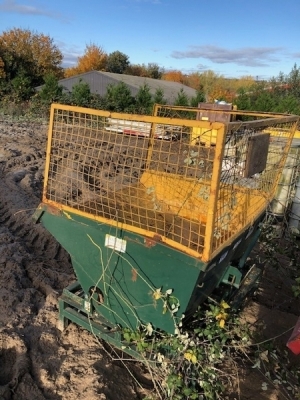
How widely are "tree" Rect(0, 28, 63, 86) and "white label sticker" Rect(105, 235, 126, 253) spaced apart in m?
28.7

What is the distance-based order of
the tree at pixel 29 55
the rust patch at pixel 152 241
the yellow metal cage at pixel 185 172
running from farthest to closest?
1. the tree at pixel 29 55
2. the rust patch at pixel 152 241
3. the yellow metal cage at pixel 185 172

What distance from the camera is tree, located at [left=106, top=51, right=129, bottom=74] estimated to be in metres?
58.9

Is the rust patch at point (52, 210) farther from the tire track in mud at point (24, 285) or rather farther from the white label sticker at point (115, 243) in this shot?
the tire track in mud at point (24, 285)

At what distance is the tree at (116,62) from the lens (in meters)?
58.9

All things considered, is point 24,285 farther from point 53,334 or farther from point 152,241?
point 152,241

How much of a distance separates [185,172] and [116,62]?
2391 inches

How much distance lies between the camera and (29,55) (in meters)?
35.9

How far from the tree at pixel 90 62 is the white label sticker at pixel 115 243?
5410cm

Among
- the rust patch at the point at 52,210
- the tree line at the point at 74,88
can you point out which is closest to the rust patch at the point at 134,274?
the rust patch at the point at 52,210

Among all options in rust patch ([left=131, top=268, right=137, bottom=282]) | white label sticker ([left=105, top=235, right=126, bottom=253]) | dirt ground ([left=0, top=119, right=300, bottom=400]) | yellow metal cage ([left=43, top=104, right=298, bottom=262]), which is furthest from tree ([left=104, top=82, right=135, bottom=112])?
rust patch ([left=131, top=268, right=137, bottom=282])

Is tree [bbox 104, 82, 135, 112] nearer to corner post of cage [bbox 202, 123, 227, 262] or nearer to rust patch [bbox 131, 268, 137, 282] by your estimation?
rust patch [bbox 131, 268, 137, 282]

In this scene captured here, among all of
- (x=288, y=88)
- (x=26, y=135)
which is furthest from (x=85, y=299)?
(x=288, y=88)

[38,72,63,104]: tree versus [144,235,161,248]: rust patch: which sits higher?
[38,72,63,104]: tree

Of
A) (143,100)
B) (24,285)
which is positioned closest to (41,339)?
(24,285)
